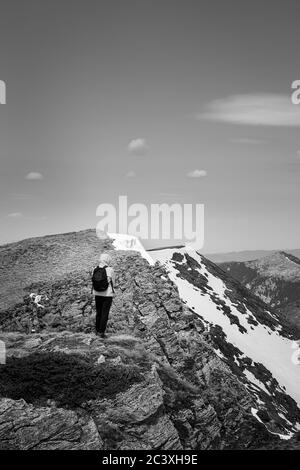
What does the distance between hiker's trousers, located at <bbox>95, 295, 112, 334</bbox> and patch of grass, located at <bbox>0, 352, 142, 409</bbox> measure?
2.37 meters

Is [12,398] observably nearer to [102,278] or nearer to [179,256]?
[102,278]

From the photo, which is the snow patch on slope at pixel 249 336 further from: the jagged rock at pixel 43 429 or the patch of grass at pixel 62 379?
the jagged rock at pixel 43 429

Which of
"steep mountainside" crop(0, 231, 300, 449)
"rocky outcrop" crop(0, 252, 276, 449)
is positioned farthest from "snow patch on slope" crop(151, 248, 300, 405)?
"rocky outcrop" crop(0, 252, 276, 449)

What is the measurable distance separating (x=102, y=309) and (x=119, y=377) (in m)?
3.38

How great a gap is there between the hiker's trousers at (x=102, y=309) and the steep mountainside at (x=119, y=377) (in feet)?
1.61

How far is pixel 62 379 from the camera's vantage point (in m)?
13.2

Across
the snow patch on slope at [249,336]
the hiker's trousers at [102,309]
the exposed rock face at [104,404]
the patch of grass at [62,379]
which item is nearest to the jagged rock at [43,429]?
the exposed rock face at [104,404]

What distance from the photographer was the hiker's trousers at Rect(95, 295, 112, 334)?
16.4 meters

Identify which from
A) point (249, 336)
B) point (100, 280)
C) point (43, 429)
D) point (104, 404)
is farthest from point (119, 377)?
point (249, 336)

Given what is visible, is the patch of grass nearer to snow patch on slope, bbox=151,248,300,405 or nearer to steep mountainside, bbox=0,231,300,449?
steep mountainside, bbox=0,231,300,449

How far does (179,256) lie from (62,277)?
198 feet

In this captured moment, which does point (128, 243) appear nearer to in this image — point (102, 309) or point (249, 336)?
point (102, 309)

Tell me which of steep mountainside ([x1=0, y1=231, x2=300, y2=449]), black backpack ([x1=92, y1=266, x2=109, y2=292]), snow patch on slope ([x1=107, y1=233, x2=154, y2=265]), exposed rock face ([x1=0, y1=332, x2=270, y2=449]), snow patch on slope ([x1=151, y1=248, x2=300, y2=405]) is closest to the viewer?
exposed rock face ([x1=0, y1=332, x2=270, y2=449])

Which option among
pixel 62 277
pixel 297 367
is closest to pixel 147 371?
pixel 62 277
